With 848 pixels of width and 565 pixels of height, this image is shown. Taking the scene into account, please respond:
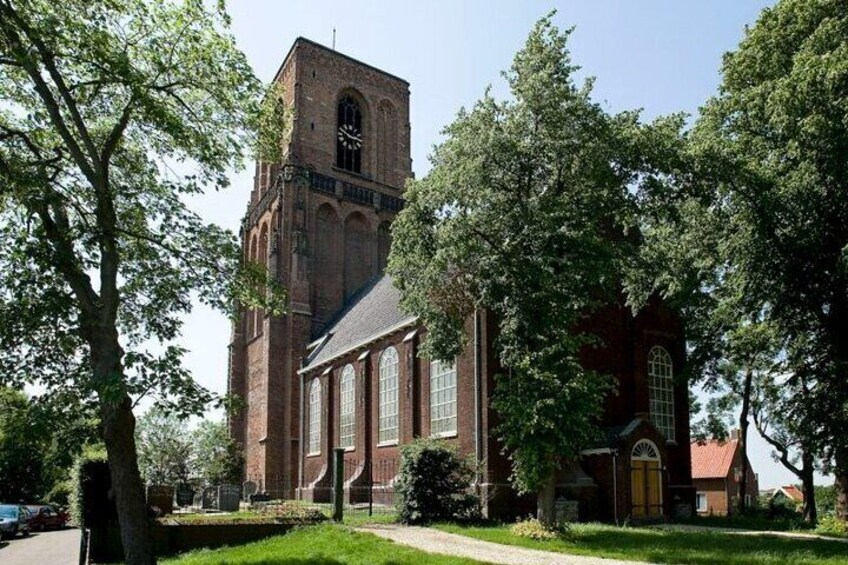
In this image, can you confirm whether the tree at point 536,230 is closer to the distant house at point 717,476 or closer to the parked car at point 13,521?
the parked car at point 13,521

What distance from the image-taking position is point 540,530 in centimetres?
1786

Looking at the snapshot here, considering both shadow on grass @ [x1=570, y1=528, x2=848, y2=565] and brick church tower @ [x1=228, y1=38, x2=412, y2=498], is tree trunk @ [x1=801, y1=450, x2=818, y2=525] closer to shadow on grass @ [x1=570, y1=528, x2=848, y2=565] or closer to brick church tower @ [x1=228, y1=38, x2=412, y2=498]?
shadow on grass @ [x1=570, y1=528, x2=848, y2=565]

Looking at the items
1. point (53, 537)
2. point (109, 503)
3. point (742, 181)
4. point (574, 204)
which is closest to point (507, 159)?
point (574, 204)

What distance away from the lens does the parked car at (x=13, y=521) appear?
105 feet

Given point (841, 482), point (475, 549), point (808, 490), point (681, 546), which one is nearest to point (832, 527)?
point (841, 482)

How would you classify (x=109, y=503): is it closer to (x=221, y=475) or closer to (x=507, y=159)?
(x=507, y=159)

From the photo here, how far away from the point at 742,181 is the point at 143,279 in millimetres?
15374

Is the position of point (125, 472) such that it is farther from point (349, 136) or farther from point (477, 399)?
point (349, 136)

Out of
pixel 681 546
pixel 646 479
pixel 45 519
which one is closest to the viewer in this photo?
pixel 681 546

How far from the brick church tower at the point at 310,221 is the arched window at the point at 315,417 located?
1425 mm

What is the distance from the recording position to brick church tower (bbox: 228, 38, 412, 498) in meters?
41.0

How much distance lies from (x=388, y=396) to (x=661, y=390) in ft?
34.4

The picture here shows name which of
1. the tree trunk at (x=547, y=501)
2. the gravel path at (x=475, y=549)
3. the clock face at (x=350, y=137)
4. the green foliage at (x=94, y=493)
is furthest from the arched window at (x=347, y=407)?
the clock face at (x=350, y=137)

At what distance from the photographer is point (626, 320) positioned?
89.0ft
